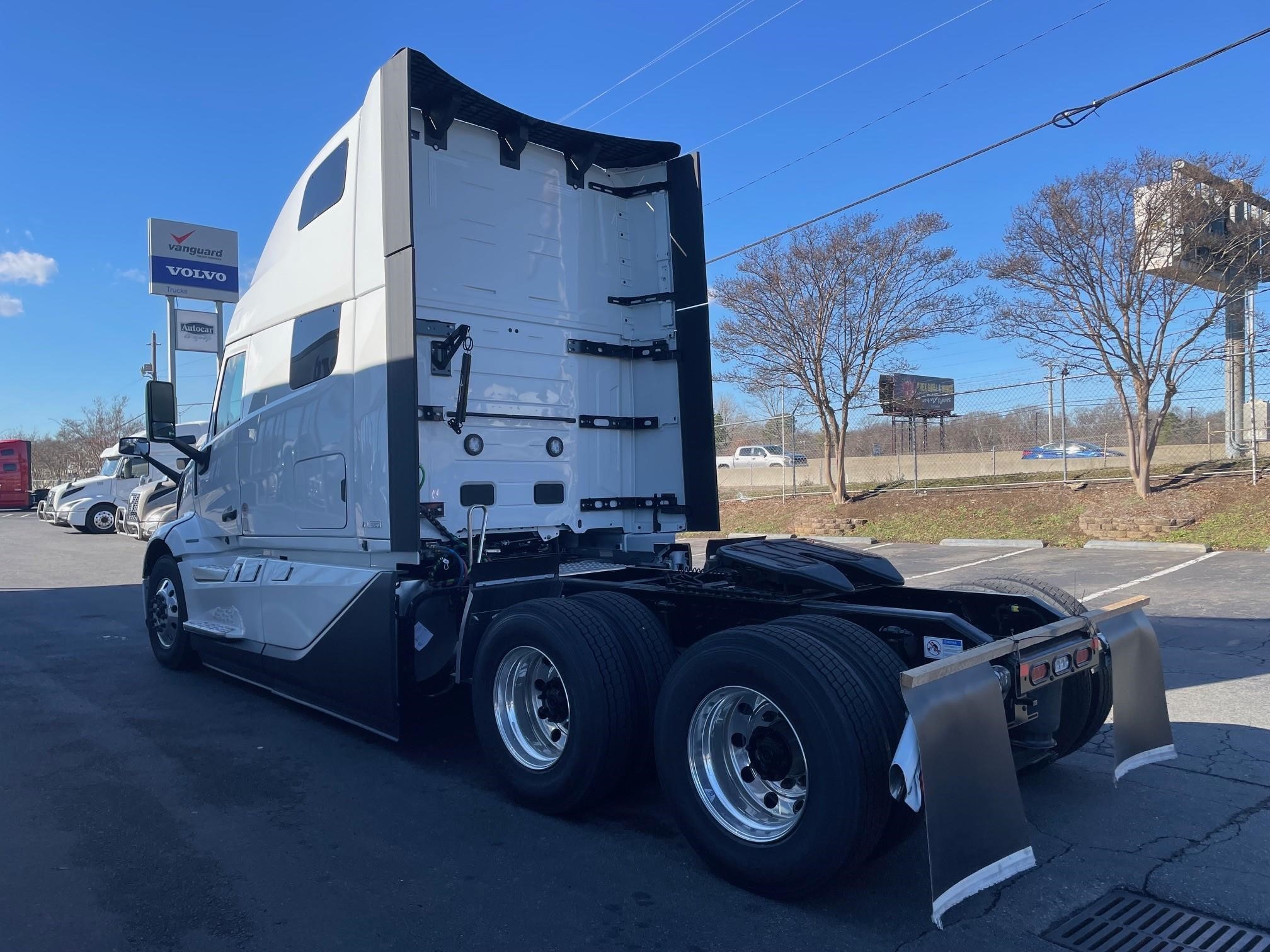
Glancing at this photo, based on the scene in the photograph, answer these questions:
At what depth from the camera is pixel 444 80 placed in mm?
5488

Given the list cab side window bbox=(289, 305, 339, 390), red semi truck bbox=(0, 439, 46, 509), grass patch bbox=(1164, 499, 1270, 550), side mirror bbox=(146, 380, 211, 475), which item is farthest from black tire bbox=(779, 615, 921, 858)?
red semi truck bbox=(0, 439, 46, 509)

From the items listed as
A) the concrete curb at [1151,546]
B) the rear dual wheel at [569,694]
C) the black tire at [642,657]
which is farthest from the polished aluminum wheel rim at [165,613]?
the concrete curb at [1151,546]

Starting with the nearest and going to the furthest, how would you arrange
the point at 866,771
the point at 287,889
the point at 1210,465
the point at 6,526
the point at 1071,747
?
the point at 866,771 < the point at 287,889 < the point at 1071,747 < the point at 1210,465 < the point at 6,526

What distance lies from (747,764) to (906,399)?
64.9 feet

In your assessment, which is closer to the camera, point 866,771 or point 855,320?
point 866,771

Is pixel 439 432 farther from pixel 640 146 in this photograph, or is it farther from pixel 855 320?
pixel 855 320

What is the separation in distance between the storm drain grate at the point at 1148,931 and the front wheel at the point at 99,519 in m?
31.4

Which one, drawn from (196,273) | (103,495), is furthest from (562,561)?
(196,273)

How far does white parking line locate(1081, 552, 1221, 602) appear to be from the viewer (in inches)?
417

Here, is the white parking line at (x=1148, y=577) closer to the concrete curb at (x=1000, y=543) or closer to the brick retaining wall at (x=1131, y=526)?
the brick retaining wall at (x=1131, y=526)

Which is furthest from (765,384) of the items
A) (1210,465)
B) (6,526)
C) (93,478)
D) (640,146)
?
(6,526)

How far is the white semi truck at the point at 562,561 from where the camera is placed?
332cm

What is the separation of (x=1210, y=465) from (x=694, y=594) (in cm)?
1690

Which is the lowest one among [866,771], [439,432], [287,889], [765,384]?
[287,889]
